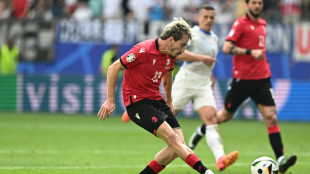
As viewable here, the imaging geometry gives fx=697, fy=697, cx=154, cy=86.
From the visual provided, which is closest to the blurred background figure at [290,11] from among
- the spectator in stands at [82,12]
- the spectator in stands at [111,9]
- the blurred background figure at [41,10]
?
the spectator in stands at [111,9]

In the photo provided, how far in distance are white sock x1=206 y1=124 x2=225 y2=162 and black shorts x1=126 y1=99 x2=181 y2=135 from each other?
2264 mm

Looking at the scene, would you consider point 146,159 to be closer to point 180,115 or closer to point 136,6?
point 180,115

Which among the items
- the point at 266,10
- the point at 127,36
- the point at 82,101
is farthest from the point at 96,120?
the point at 266,10

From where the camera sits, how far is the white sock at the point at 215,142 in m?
11.3

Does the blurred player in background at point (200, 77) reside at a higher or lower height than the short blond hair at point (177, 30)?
lower

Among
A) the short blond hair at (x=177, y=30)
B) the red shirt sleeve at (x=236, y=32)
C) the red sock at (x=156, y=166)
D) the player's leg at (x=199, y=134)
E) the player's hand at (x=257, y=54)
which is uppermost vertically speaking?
the short blond hair at (x=177, y=30)

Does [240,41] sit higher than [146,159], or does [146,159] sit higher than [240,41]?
[240,41]

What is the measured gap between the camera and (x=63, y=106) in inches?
941

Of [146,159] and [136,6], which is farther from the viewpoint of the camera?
[136,6]

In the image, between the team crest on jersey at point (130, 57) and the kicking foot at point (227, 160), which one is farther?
the kicking foot at point (227, 160)

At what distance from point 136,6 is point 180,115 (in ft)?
17.2

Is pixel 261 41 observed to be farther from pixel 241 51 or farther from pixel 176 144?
pixel 176 144

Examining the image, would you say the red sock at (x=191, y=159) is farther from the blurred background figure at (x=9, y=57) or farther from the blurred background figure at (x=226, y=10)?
the blurred background figure at (x=9, y=57)

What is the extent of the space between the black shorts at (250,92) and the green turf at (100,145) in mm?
1108
